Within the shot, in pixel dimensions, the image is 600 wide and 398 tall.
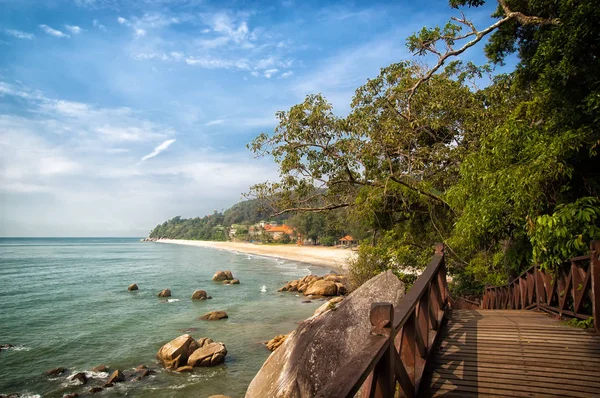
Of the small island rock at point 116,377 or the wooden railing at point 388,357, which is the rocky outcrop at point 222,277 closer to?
the small island rock at point 116,377

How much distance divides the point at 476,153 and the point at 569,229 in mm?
3024

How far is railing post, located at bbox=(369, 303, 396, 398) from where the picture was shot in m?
2.70

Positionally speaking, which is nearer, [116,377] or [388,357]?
[388,357]

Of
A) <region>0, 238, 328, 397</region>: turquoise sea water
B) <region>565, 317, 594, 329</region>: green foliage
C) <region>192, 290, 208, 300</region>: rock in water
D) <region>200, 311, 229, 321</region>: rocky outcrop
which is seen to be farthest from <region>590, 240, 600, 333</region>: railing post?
<region>192, 290, 208, 300</region>: rock in water

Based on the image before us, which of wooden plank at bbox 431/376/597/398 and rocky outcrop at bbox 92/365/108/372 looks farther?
rocky outcrop at bbox 92/365/108/372

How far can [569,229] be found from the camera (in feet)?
19.3

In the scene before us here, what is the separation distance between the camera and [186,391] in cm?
1111

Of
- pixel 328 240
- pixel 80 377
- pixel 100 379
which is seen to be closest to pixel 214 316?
pixel 100 379

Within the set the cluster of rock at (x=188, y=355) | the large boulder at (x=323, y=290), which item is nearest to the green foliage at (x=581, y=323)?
the cluster of rock at (x=188, y=355)

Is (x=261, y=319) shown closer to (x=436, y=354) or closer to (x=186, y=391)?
(x=186, y=391)

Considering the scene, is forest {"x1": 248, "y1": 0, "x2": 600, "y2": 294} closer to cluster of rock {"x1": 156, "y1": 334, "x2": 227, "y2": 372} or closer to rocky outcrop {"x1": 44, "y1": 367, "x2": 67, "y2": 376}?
cluster of rock {"x1": 156, "y1": 334, "x2": 227, "y2": 372}

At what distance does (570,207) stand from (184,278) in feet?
126

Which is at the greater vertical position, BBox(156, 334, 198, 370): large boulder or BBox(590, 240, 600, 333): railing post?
BBox(590, 240, 600, 333): railing post

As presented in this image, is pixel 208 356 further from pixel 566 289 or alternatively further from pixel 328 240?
pixel 328 240
